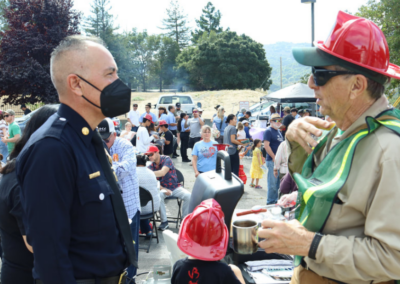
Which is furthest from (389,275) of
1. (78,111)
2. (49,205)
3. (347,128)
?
(78,111)

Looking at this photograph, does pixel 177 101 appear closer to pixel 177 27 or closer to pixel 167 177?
pixel 167 177

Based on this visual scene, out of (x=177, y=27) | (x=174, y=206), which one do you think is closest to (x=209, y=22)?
(x=177, y=27)

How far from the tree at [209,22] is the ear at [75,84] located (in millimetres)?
71233

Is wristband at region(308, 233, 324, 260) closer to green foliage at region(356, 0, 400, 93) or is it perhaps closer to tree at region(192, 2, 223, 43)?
green foliage at region(356, 0, 400, 93)

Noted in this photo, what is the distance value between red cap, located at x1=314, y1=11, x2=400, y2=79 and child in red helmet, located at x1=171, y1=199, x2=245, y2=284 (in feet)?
3.99

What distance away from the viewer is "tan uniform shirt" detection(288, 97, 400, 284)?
141 cm

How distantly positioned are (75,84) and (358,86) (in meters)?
1.41

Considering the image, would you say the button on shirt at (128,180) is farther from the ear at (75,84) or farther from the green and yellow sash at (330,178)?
the green and yellow sash at (330,178)

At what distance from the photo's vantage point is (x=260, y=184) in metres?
10.3

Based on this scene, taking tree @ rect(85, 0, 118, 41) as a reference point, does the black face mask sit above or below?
below

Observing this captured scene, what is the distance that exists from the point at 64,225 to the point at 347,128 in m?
1.42

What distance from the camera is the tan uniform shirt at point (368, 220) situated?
1408 millimetres

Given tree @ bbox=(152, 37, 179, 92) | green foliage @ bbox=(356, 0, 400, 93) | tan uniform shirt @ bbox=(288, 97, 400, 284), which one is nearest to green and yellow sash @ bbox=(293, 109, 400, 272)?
tan uniform shirt @ bbox=(288, 97, 400, 284)

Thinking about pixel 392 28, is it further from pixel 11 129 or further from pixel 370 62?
pixel 370 62
